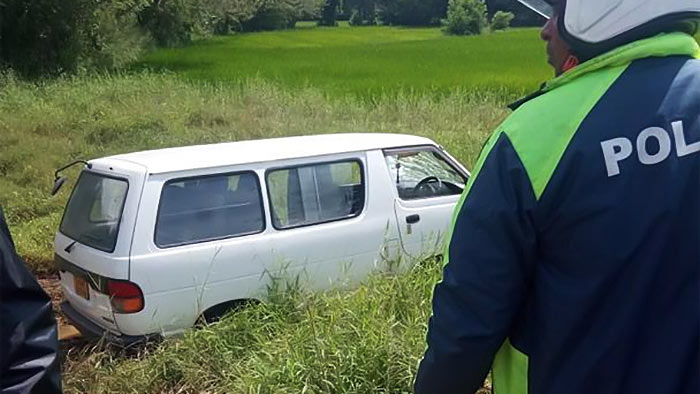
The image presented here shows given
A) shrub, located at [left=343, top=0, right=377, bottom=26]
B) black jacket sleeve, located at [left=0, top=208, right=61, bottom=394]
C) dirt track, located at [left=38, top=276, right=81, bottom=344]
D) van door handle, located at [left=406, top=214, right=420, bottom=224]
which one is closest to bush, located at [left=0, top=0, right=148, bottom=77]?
dirt track, located at [left=38, top=276, right=81, bottom=344]

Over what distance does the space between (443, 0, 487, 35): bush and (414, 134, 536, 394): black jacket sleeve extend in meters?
50.2

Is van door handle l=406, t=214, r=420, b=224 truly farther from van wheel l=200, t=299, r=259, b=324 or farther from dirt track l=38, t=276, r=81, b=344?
dirt track l=38, t=276, r=81, b=344

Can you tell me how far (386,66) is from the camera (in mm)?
25406

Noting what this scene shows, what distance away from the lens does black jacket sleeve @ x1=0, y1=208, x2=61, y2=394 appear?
1.47 m

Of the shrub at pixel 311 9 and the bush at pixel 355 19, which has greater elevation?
the shrub at pixel 311 9

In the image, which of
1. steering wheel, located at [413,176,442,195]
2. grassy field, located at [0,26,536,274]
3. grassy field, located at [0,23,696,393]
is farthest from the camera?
grassy field, located at [0,26,536,274]

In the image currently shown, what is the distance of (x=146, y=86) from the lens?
50.3 feet

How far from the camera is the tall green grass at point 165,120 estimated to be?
974cm

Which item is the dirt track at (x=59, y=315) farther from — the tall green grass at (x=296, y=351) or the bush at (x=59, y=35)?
the bush at (x=59, y=35)

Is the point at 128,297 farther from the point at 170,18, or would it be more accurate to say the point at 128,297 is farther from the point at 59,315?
the point at 170,18

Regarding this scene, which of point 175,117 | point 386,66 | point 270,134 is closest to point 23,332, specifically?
point 270,134

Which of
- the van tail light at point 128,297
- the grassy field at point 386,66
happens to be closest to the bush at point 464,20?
the grassy field at point 386,66

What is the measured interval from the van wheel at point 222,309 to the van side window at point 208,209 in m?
0.44

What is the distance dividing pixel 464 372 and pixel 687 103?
715 millimetres
